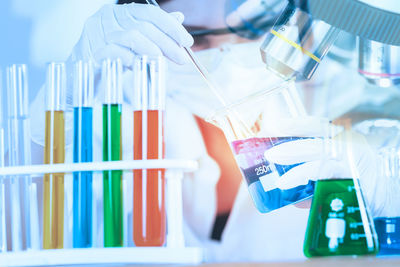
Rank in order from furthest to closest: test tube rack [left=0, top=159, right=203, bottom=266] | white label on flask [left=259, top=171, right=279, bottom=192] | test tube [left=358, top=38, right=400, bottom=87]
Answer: test tube [left=358, top=38, right=400, bottom=87] < white label on flask [left=259, top=171, right=279, bottom=192] < test tube rack [left=0, top=159, right=203, bottom=266]

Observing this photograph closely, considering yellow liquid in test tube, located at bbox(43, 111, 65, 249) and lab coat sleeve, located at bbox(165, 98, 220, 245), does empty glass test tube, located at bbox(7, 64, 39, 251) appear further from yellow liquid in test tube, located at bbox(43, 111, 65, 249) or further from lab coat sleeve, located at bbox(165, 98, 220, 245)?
lab coat sleeve, located at bbox(165, 98, 220, 245)

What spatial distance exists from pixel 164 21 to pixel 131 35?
0.10 metres

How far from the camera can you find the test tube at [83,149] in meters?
1.19

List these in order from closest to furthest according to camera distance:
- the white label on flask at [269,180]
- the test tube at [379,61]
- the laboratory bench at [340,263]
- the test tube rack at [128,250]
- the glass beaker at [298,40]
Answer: the laboratory bench at [340,263] < the test tube rack at [128,250] < the white label on flask at [269,180] < the glass beaker at [298,40] < the test tube at [379,61]

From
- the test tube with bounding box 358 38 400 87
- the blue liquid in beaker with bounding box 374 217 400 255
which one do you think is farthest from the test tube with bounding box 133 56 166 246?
the test tube with bounding box 358 38 400 87

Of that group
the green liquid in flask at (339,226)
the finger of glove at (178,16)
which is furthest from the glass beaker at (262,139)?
the finger of glove at (178,16)

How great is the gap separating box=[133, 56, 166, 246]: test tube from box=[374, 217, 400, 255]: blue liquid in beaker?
1.67 feet

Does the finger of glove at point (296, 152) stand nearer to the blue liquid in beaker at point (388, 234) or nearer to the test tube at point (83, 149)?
the blue liquid in beaker at point (388, 234)

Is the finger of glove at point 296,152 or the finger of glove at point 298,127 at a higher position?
the finger of glove at point 298,127

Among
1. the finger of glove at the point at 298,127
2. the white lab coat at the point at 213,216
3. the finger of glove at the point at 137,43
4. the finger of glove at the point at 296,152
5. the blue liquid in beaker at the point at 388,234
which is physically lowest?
the white lab coat at the point at 213,216

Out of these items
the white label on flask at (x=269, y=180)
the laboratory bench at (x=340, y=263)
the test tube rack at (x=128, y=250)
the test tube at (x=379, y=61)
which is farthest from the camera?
the test tube at (x=379, y=61)

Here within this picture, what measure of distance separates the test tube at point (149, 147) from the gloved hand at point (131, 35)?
0.62 ft

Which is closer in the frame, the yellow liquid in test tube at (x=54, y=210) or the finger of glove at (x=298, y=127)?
the yellow liquid in test tube at (x=54, y=210)

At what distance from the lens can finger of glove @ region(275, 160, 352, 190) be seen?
120 centimetres
